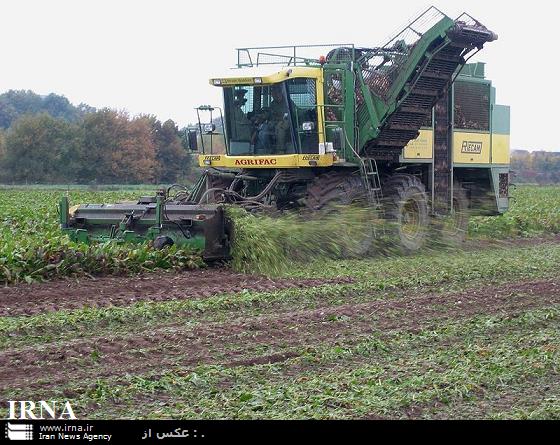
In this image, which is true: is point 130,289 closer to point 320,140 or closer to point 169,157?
point 320,140

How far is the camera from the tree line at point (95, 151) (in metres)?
46.1

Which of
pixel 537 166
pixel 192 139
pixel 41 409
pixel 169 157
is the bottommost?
pixel 537 166

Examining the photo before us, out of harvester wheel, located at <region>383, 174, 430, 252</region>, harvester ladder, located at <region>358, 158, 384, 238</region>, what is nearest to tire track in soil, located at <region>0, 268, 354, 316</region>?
harvester ladder, located at <region>358, 158, 384, 238</region>

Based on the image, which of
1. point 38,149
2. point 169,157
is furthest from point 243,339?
point 38,149

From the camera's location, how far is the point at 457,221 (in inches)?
663

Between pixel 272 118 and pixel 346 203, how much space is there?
1620 mm

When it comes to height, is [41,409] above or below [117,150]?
above

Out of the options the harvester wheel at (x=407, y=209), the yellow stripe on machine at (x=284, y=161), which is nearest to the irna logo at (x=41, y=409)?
the yellow stripe on machine at (x=284, y=161)

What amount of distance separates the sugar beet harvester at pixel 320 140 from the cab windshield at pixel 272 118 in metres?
0.01

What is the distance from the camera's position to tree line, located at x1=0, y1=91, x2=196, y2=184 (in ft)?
151

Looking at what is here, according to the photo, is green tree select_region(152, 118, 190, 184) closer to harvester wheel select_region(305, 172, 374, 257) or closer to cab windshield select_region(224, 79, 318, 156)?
cab windshield select_region(224, 79, 318, 156)

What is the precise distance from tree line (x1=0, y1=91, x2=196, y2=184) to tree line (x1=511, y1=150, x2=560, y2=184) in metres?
30.3
